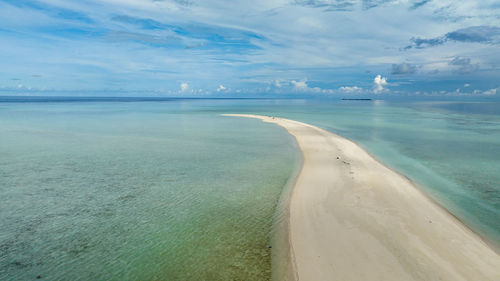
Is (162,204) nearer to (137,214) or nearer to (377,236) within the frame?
(137,214)

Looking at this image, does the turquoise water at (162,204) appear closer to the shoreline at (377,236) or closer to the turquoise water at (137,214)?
the turquoise water at (137,214)

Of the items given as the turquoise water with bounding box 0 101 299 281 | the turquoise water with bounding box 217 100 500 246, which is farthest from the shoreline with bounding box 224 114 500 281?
the turquoise water with bounding box 0 101 299 281

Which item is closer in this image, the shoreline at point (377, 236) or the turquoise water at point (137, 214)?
the shoreline at point (377, 236)

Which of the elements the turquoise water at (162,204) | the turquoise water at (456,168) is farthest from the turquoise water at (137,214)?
the turquoise water at (456,168)

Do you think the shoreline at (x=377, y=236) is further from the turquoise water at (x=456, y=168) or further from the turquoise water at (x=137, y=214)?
Answer: the turquoise water at (x=137, y=214)

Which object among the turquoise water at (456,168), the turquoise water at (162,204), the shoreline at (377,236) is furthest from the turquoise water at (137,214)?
the turquoise water at (456,168)

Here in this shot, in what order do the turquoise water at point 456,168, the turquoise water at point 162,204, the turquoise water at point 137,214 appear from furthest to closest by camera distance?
the turquoise water at point 456,168
the turquoise water at point 162,204
the turquoise water at point 137,214

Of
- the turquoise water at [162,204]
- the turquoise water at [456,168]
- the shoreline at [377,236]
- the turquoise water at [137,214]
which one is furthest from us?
the turquoise water at [456,168]

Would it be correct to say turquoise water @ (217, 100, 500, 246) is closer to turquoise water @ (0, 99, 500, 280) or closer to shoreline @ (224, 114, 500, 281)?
turquoise water @ (0, 99, 500, 280)

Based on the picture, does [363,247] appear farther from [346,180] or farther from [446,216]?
[346,180]
